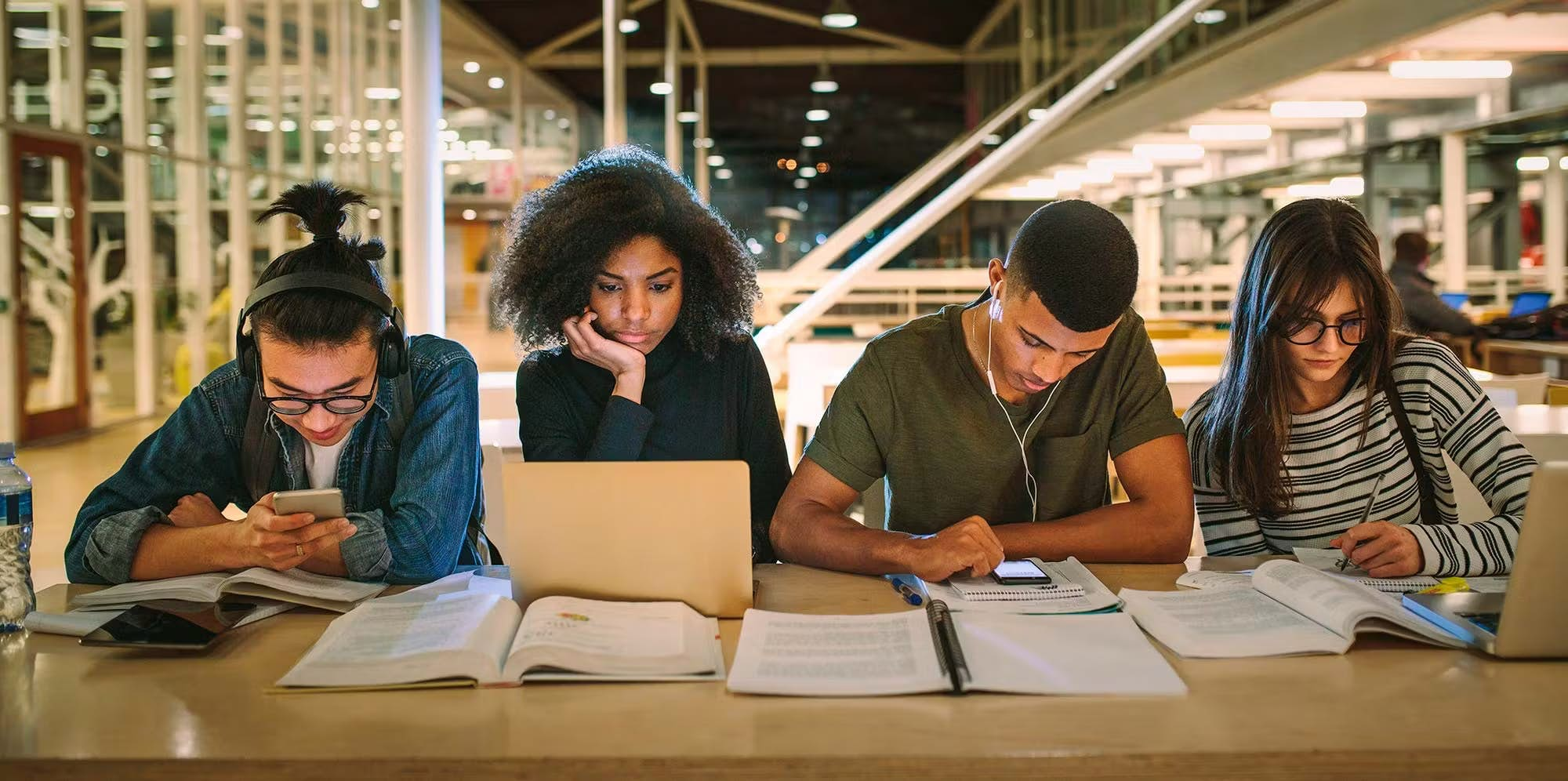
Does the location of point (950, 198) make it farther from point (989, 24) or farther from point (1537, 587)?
point (989, 24)

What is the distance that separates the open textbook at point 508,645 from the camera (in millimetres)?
1275

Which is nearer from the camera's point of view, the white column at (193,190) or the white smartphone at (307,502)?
the white smartphone at (307,502)

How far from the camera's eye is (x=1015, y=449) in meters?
2.02

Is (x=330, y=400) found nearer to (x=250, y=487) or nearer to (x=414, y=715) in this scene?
(x=250, y=487)

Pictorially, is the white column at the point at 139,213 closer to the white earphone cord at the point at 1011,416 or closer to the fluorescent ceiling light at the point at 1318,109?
the fluorescent ceiling light at the point at 1318,109

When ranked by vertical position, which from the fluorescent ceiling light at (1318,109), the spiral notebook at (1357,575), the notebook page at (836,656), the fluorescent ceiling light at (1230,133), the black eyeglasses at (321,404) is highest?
the fluorescent ceiling light at (1230,133)

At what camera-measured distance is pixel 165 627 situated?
1422 millimetres

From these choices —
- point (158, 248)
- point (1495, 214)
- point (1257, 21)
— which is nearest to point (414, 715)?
point (1257, 21)

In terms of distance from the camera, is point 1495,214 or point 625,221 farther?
point 1495,214

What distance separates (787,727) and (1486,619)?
2.92 ft

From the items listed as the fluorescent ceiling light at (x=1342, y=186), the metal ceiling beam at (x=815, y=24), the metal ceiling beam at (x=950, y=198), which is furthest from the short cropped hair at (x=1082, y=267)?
the metal ceiling beam at (x=815, y=24)

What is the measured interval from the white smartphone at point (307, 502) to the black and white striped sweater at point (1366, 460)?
4.67 feet

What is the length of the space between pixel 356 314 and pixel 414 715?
765mm

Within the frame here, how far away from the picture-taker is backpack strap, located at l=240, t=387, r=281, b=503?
188 centimetres
